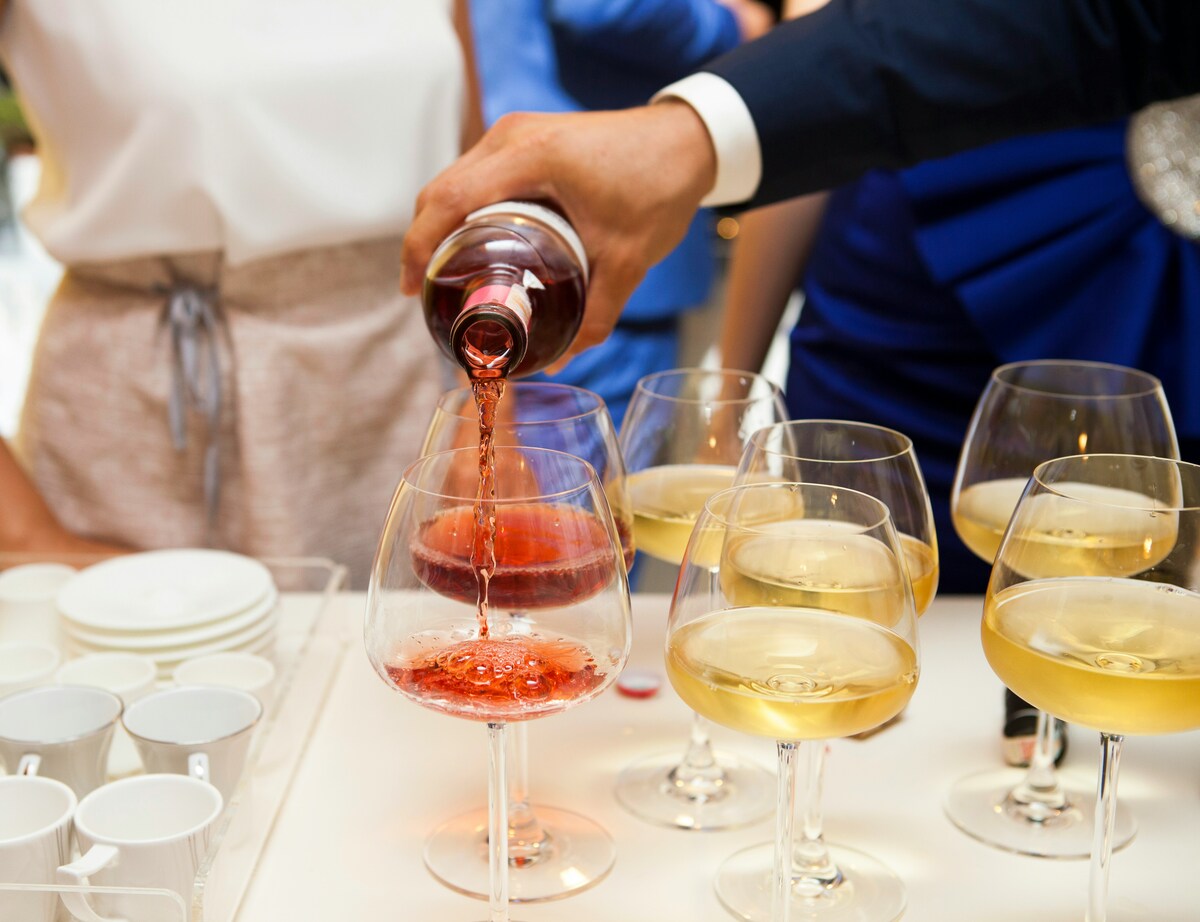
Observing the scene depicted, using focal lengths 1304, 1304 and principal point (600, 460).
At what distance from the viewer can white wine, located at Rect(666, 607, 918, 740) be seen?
32.0 inches

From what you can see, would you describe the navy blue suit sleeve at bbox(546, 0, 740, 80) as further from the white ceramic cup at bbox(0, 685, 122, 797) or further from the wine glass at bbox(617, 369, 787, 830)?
the white ceramic cup at bbox(0, 685, 122, 797)

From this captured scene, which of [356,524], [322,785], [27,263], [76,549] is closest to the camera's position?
[322,785]

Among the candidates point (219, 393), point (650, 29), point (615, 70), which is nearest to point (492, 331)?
point (219, 393)

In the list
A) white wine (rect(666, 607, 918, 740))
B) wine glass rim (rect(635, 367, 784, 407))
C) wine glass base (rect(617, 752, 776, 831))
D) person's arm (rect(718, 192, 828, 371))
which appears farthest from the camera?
person's arm (rect(718, 192, 828, 371))

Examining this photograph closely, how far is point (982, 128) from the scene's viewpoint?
139 cm

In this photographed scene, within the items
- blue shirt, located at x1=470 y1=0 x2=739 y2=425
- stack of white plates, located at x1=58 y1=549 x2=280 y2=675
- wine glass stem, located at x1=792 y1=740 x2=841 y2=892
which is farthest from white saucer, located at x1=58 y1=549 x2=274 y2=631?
blue shirt, located at x1=470 y1=0 x2=739 y2=425

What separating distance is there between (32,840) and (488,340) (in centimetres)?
48

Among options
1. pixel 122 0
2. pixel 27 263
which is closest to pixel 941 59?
pixel 122 0

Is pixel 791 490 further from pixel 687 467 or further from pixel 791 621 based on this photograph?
pixel 687 467

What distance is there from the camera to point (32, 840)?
87 centimetres

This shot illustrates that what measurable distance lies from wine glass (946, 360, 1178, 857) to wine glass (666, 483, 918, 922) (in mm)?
309

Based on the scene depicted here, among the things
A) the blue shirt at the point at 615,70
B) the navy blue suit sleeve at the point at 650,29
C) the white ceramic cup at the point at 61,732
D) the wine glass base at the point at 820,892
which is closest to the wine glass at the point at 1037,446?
the wine glass base at the point at 820,892

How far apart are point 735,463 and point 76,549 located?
1.04m

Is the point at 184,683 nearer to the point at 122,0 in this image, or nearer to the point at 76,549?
the point at 76,549
